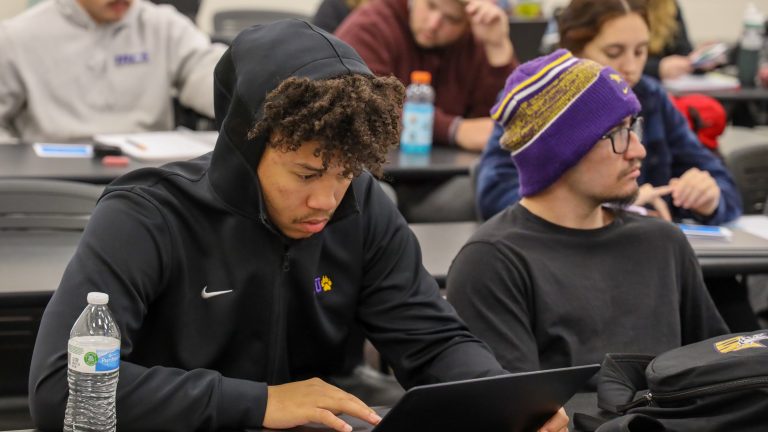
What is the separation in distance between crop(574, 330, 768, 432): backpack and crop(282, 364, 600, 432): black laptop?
0.09 m

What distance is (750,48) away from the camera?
5637 mm

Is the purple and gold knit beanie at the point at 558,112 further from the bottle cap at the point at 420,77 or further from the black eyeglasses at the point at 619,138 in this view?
the bottle cap at the point at 420,77

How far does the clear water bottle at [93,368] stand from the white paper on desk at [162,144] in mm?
1774

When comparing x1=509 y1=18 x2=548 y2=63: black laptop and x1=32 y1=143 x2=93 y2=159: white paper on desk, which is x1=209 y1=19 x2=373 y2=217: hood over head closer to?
x1=32 y1=143 x2=93 y2=159: white paper on desk

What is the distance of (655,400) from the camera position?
5.48 ft

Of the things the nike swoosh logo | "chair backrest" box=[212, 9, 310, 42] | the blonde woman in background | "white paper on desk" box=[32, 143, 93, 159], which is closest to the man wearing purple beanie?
the nike swoosh logo

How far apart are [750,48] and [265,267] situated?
4.49m

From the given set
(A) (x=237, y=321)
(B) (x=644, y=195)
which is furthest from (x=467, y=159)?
(A) (x=237, y=321)

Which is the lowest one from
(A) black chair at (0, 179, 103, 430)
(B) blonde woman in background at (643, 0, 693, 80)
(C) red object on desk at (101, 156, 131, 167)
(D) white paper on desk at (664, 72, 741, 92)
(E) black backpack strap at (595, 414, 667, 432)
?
(D) white paper on desk at (664, 72, 741, 92)

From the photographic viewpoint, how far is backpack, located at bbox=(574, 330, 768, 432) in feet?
5.17

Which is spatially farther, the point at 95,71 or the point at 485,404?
the point at 95,71

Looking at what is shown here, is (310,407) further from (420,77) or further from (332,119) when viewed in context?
(420,77)

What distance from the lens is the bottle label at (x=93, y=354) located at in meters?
1.41

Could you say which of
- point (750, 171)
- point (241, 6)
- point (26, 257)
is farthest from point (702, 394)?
point (241, 6)
